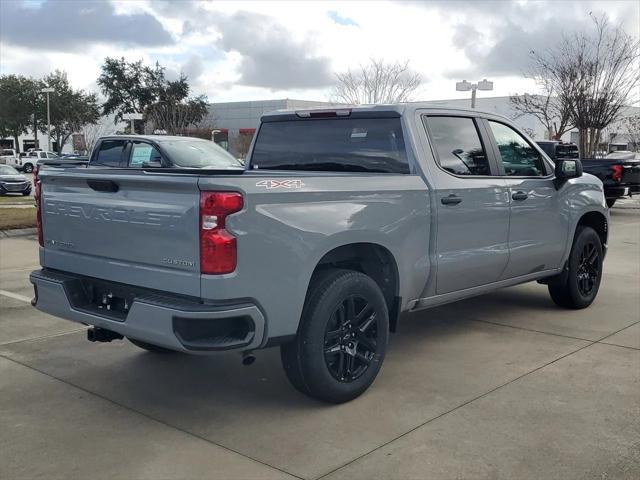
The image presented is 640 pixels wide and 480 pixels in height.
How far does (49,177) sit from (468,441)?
310 centimetres

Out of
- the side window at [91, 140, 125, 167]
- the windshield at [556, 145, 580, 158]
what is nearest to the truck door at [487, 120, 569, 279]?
the windshield at [556, 145, 580, 158]

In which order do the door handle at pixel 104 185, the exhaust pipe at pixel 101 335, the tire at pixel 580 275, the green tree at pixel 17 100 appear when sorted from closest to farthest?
1. the door handle at pixel 104 185
2. the exhaust pipe at pixel 101 335
3. the tire at pixel 580 275
4. the green tree at pixel 17 100

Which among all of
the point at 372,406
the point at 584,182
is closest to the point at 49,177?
the point at 372,406

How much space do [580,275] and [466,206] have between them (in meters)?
2.40

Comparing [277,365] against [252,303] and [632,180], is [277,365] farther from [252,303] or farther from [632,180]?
[632,180]

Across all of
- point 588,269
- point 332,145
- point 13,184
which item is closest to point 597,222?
point 588,269

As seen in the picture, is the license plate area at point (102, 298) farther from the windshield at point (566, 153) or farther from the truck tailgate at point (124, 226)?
the windshield at point (566, 153)

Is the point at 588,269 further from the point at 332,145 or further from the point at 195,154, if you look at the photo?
the point at 195,154

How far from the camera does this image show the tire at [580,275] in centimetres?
684

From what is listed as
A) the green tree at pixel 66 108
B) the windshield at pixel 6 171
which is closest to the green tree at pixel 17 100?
the green tree at pixel 66 108

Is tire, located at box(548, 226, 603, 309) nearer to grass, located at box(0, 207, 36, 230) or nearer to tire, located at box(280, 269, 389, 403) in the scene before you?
tire, located at box(280, 269, 389, 403)

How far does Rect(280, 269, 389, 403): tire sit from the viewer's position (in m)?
4.19

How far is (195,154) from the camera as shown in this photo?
12.6 metres

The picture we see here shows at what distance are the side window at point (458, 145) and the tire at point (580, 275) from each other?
1762 mm
